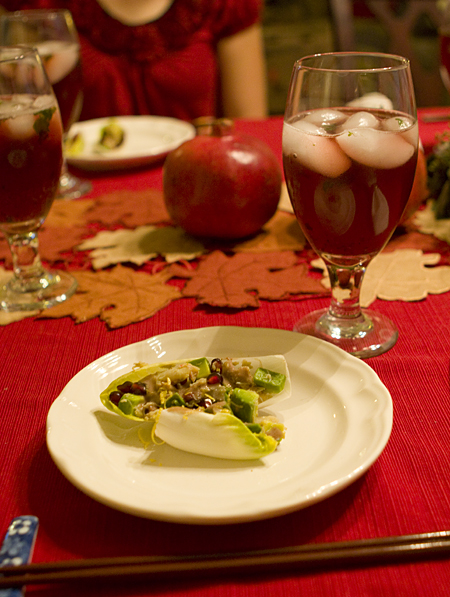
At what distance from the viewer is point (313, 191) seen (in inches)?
29.0

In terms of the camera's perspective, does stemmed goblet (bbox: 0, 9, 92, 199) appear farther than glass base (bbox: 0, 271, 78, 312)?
Yes

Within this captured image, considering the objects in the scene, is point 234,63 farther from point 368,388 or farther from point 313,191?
point 368,388

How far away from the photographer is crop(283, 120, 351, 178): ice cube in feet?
2.28

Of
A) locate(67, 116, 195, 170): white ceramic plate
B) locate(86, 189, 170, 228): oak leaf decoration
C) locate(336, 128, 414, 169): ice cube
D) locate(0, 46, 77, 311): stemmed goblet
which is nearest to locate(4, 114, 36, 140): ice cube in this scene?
locate(0, 46, 77, 311): stemmed goblet

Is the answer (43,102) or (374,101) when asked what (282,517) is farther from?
(43,102)

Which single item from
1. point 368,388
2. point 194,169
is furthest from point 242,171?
point 368,388

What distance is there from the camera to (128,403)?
0.56m

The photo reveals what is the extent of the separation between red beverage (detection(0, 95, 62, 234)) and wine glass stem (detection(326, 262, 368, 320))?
1.52 feet

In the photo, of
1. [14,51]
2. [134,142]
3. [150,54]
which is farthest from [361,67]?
[150,54]

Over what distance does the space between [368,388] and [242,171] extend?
0.56m

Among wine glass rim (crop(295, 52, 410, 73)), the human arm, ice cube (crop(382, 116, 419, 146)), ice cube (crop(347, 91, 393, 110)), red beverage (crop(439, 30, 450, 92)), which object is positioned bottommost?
the human arm

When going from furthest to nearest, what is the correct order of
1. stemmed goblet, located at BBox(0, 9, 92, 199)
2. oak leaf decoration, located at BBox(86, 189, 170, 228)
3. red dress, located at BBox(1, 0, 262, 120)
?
red dress, located at BBox(1, 0, 262, 120), stemmed goblet, located at BBox(0, 9, 92, 199), oak leaf decoration, located at BBox(86, 189, 170, 228)

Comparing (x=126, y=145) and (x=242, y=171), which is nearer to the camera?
(x=242, y=171)

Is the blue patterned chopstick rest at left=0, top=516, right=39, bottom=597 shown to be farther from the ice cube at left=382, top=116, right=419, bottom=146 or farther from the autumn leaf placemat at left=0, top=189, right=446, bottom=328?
the ice cube at left=382, top=116, right=419, bottom=146
